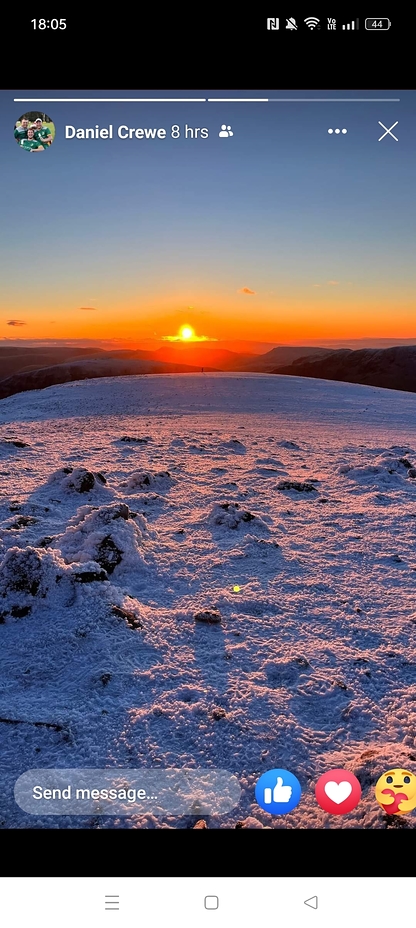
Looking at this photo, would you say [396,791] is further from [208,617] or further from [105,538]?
[105,538]

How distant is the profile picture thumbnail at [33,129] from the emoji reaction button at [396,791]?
3821 millimetres

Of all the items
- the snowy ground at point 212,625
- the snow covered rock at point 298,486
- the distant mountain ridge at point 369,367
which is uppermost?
the distant mountain ridge at point 369,367

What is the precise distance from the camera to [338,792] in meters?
2.06

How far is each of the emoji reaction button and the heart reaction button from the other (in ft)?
0.34

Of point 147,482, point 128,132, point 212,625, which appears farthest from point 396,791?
point 147,482
